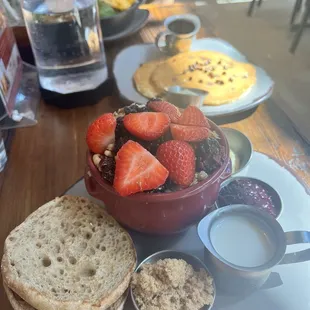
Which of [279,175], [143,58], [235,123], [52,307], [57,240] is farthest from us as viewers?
[143,58]

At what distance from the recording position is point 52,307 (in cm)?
68

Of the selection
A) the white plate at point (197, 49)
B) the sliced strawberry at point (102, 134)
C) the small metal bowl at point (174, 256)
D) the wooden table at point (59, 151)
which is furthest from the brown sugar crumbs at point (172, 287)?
the white plate at point (197, 49)

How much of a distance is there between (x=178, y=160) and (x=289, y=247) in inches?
12.0

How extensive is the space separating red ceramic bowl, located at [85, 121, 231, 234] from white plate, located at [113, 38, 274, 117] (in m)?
0.36

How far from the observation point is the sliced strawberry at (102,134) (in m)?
0.77

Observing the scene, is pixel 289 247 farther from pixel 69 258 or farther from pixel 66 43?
pixel 66 43

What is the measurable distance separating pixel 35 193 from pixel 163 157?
1.32 feet

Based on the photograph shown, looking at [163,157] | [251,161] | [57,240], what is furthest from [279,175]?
[57,240]

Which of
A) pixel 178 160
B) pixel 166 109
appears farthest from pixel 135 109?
→ pixel 178 160

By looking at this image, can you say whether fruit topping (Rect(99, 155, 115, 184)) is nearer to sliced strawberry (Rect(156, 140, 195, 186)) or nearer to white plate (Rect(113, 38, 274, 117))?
sliced strawberry (Rect(156, 140, 195, 186))

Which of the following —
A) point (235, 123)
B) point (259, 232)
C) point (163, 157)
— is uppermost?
point (163, 157)

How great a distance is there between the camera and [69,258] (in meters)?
0.77

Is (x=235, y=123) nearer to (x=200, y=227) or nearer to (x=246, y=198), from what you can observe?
(x=246, y=198)

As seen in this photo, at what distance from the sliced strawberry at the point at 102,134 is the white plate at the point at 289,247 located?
0.19 metres
